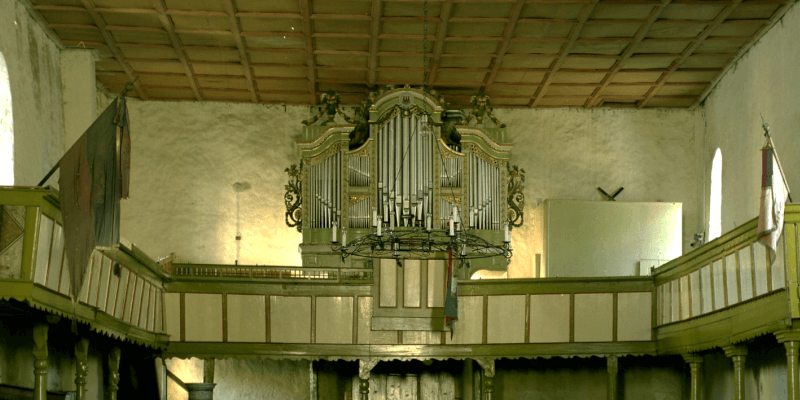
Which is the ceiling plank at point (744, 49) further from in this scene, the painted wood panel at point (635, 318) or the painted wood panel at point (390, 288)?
the painted wood panel at point (390, 288)

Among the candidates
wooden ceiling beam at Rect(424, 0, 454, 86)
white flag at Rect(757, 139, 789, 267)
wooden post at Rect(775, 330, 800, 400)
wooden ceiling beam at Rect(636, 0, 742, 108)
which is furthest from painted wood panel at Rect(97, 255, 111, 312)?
wooden ceiling beam at Rect(636, 0, 742, 108)

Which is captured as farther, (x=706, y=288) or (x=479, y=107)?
(x=479, y=107)

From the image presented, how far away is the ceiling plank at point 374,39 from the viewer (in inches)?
625

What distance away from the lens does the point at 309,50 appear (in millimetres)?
17438

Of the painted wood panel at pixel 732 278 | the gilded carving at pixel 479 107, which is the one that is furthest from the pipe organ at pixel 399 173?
the painted wood panel at pixel 732 278

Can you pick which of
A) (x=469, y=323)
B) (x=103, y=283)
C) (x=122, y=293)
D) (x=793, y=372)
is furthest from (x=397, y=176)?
(x=793, y=372)

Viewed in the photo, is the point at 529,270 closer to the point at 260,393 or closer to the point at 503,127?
the point at 503,127

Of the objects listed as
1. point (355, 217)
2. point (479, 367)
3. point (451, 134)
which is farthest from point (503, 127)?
point (479, 367)

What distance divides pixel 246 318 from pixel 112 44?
5283mm

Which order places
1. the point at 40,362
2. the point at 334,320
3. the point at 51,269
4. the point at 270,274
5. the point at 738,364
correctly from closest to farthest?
1. the point at 51,269
2. the point at 40,362
3. the point at 738,364
4. the point at 334,320
5. the point at 270,274

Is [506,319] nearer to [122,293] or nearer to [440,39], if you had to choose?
[440,39]

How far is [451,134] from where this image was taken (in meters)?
18.8

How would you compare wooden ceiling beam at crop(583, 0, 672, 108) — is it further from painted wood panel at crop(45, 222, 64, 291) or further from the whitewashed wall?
painted wood panel at crop(45, 222, 64, 291)

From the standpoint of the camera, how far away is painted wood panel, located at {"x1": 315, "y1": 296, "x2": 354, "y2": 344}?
56.1 ft
